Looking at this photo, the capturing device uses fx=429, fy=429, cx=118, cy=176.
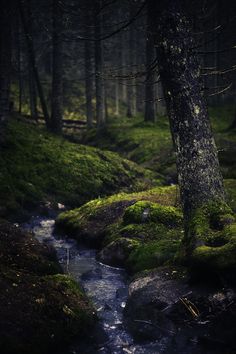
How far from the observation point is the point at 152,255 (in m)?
9.66

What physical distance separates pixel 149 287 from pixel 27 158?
421 inches

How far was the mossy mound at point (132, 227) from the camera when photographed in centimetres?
985

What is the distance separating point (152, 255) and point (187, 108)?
338 centimetres

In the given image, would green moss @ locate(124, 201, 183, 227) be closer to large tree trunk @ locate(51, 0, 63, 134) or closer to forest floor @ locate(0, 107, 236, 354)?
forest floor @ locate(0, 107, 236, 354)

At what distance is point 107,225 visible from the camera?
483 inches

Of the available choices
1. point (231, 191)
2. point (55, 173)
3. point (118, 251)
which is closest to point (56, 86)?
point (55, 173)

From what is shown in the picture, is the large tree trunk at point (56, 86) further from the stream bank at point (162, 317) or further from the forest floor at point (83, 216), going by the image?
the stream bank at point (162, 317)

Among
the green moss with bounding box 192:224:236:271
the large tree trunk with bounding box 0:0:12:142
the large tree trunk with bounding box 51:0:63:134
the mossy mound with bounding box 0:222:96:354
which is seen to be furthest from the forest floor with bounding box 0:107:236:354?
the large tree trunk with bounding box 51:0:63:134

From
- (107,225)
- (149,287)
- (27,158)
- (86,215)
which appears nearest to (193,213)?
(149,287)

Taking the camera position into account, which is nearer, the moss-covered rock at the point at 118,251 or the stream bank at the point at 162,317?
the stream bank at the point at 162,317

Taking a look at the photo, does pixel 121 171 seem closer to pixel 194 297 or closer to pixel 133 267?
pixel 133 267

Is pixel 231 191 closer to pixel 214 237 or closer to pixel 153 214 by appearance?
pixel 153 214

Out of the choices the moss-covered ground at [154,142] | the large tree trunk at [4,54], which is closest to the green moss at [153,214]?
the moss-covered ground at [154,142]

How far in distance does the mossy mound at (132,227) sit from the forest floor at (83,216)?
3 centimetres
